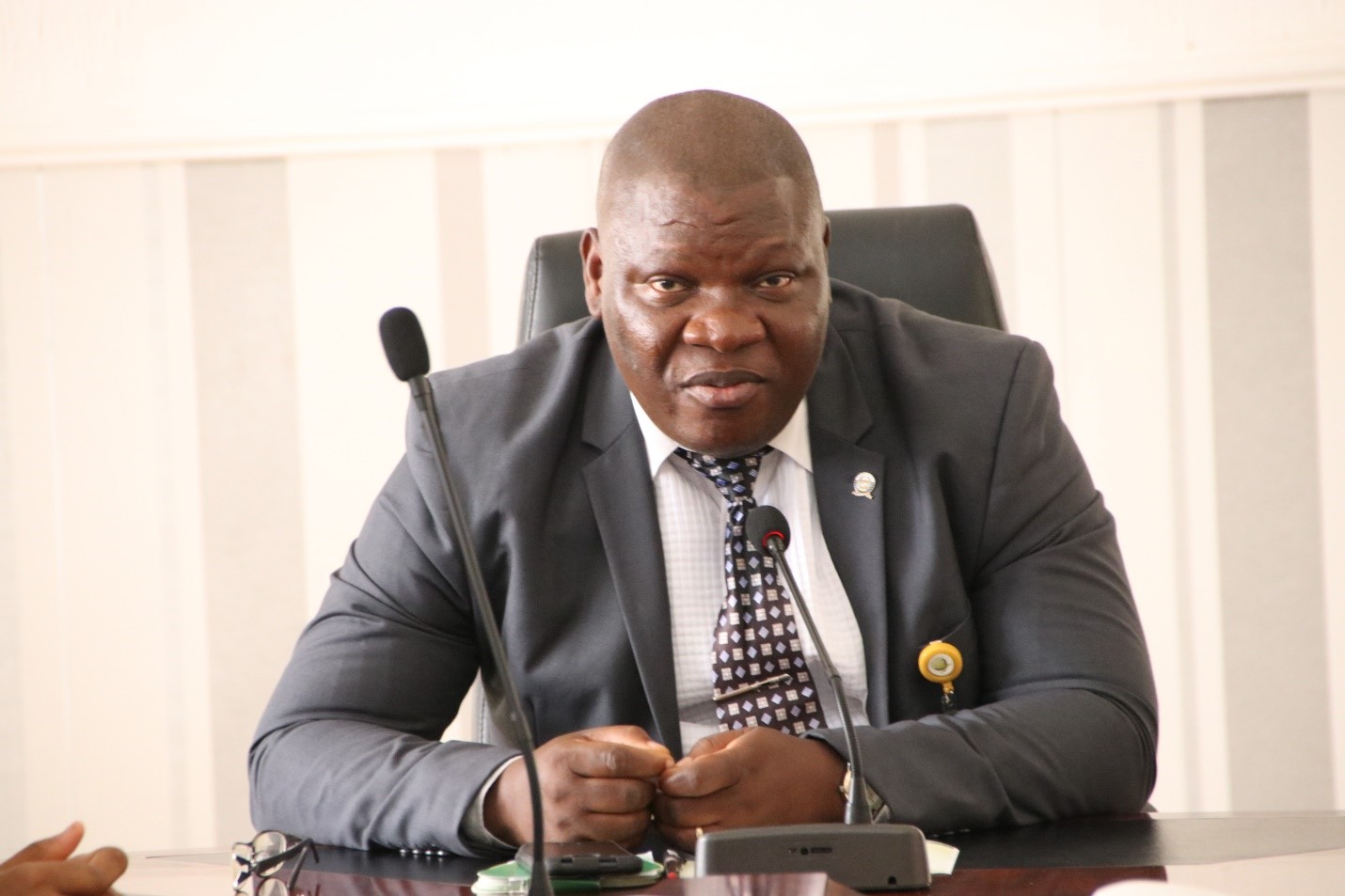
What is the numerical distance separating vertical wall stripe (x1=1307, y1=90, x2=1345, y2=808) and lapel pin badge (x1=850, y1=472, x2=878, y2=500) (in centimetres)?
146

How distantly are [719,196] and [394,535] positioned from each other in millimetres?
595

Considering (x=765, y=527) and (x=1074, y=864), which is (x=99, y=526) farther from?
(x=1074, y=864)

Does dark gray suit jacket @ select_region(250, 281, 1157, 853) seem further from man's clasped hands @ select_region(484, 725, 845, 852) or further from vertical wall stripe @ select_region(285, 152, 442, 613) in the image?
vertical wall stripe @ select_region(285, 152, 442, 613)

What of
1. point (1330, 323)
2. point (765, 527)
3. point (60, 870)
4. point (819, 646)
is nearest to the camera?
point (60, 870)

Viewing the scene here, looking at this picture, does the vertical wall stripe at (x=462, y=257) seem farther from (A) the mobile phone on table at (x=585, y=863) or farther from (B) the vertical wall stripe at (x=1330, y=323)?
(A) the mobile phone on table at (x=585, y=863)

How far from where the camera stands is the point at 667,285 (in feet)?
5.81

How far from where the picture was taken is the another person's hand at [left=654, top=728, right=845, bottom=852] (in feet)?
4.57

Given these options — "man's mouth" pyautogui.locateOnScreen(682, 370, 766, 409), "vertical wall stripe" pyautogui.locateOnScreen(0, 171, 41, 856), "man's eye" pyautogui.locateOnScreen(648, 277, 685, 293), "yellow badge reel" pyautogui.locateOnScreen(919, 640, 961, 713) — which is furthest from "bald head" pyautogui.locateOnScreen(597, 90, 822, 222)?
"vertical wall stripe" pyautogui.locateOnScreen(0, 171, 41, 856)

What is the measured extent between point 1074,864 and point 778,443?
0.78 metres

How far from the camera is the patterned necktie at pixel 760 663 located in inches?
69.6

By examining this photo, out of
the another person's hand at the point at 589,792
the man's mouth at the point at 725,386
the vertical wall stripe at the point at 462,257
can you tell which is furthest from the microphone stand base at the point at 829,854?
the vertical wall stripe at the point at 462,257

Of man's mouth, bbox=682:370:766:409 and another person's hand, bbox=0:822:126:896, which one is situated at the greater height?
man's mouth, bbox=682:370:766:409

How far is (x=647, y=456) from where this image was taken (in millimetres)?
1890

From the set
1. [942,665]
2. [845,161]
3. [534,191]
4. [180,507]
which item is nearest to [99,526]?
[180,507]
